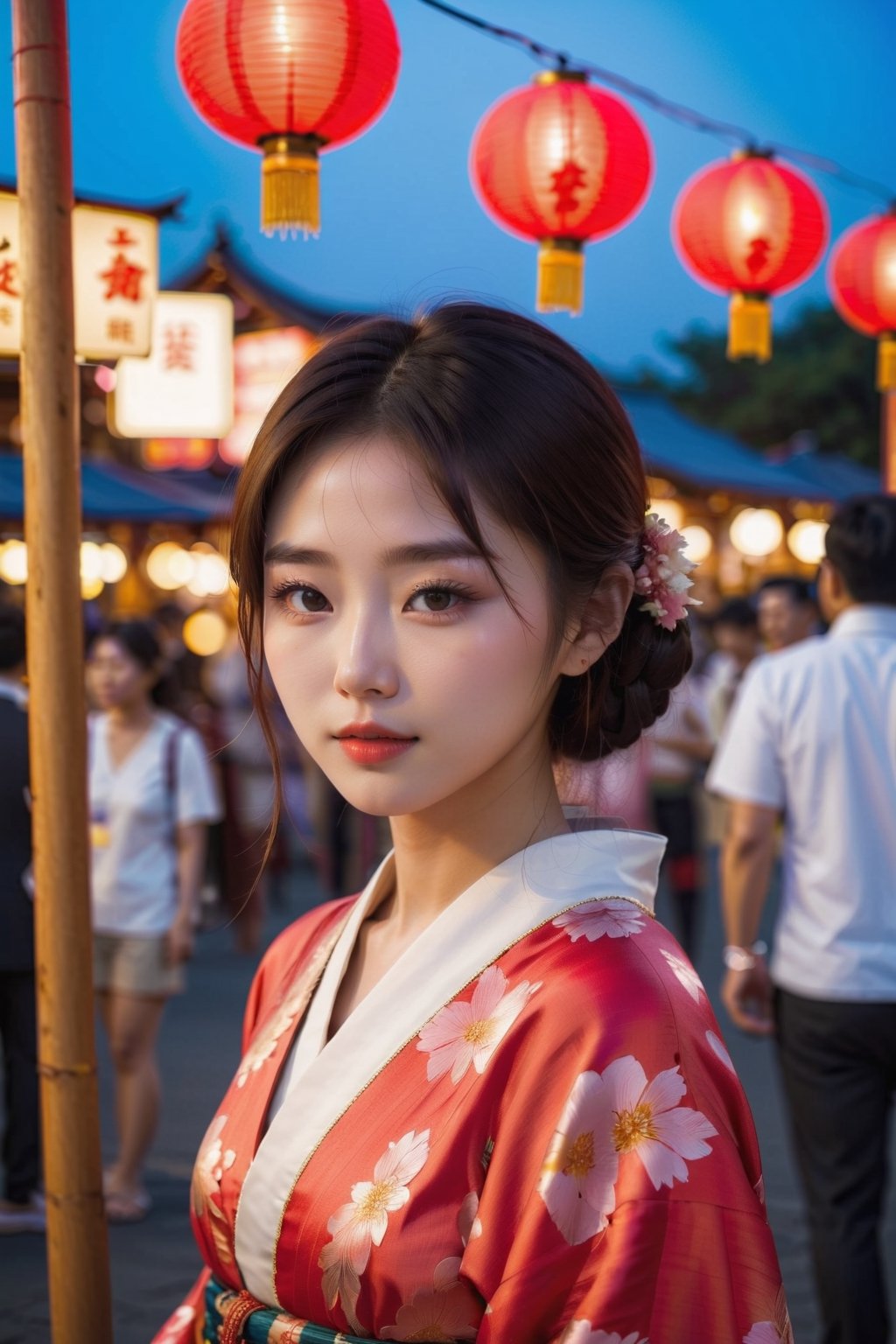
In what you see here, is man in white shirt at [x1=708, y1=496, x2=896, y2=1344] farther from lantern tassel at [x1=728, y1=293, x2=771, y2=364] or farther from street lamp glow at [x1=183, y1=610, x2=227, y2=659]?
street lamp glow at [x1=183, y1=610, x2=227, y2=659]

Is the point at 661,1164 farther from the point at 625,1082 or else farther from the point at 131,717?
the point at 131,717

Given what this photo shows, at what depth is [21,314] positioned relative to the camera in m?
2.01

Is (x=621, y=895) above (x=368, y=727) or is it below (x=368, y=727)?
below

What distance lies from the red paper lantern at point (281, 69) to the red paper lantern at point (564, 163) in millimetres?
1119

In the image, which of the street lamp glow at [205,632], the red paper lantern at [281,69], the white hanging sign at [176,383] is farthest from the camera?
the street lamp glow at [205,632]

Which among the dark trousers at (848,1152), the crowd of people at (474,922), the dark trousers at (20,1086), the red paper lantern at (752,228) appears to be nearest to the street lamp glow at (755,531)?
the red paper lantern at (752,228)

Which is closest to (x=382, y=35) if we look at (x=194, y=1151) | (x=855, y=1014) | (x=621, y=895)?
(x=855, y=1014)

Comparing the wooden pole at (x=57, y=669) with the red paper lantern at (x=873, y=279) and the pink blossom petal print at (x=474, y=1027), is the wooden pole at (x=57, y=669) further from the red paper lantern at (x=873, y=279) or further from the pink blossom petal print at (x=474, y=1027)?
the red paper lantern at (x=873, y=279)

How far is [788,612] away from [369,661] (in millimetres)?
5796

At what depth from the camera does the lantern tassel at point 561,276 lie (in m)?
4.43

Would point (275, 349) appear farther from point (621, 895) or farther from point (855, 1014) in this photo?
point (621, 895)

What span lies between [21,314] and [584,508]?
0.94m

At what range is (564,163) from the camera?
4980 mm

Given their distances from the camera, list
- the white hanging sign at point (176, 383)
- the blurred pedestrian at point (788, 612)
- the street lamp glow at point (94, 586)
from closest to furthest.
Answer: the blurred pedestrian at point (788, 612) < the white hanging sign at point (176, 383) < the street lamp glow at point (94, 586)
